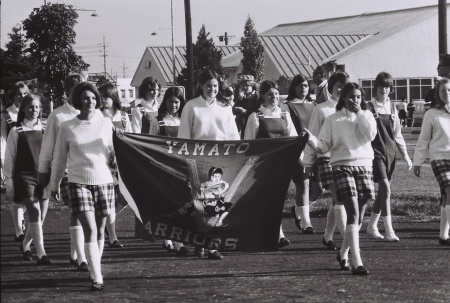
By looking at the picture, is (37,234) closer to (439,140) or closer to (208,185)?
(208,185)

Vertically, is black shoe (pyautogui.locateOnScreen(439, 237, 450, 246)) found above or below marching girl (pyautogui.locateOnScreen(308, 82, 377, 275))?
below

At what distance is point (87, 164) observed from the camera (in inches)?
330

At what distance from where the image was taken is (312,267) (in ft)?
31.4

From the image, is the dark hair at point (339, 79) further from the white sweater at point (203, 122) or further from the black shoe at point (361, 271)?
the black shoe at point (361, 271)

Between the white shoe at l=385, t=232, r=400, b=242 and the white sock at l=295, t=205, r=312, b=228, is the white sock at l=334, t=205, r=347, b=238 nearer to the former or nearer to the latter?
the white shoe at l=385, t=232, r=400, b=242

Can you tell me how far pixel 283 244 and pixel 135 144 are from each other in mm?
2568

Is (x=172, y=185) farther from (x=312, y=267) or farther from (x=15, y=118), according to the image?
(x=15, y=118)

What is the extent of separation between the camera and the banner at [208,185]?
9195 mm

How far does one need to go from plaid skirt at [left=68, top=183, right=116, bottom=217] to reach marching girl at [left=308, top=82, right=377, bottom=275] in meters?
2.03

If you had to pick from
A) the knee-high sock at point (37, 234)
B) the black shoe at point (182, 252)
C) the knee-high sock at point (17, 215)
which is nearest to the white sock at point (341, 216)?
the black shoe at point (182, 252)

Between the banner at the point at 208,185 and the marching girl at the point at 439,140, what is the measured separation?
2.23 metres

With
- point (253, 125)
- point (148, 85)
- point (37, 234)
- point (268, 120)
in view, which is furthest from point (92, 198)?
point (148, 85)

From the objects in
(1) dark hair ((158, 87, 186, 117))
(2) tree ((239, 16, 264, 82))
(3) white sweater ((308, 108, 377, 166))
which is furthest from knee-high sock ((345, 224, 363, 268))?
(2) tree ((239, 16, 264, 82))

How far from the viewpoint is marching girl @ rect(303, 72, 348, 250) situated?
1005cm
